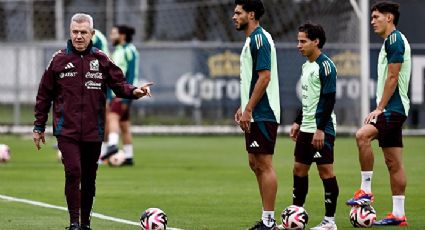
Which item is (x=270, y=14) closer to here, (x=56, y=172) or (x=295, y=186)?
(x=56, y=172)

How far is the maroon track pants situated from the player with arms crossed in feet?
6.83

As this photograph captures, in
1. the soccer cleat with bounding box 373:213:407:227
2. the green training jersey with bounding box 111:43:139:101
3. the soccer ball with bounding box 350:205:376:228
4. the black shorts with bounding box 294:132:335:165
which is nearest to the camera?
the black shorts with bounding box 294:132:335:165

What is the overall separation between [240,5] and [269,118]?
43.9 inches

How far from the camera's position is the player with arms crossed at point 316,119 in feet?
38.5

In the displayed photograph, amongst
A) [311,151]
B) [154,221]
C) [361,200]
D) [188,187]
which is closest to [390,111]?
[361,200]

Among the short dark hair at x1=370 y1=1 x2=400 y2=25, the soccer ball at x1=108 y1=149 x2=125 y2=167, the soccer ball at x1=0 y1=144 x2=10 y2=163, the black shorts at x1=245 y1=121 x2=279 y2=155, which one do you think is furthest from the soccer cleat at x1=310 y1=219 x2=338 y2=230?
the soccer ball at x1=0 y1=144 x2=10 y2=163

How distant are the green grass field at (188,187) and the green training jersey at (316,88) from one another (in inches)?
41.9

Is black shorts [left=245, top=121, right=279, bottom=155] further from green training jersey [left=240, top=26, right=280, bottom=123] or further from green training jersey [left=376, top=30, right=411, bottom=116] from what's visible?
green training jersey [left=376, top=30, right=411, bottom=116]

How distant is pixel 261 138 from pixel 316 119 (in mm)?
688

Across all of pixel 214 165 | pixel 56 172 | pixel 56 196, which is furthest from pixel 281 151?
pixel 56 196

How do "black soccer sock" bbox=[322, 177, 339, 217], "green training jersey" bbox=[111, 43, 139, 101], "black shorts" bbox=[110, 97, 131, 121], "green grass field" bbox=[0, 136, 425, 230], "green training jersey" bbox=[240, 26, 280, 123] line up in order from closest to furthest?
"green training jersey" bbox=[240, 26, 280, 123] → "black soccer sock" bbox=[322, 177, 339, 217] → "green grass field" bbox=[0, 136, 425, 230] → "green training jersey" bbox=[111, 43, 139, 101] → "black shorts" bbox=[110, 97, 131, 121]

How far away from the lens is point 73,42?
1121 centimetres

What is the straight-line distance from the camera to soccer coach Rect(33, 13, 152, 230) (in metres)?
11.1

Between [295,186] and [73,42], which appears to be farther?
[295,186]
